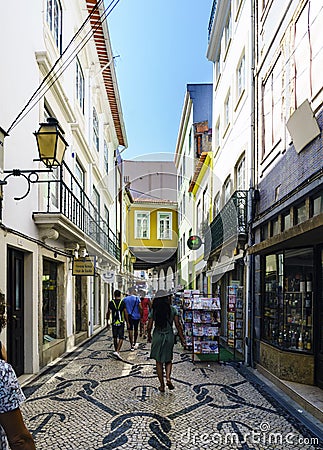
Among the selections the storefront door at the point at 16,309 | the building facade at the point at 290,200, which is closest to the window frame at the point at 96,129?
the building facade at the point at 290,200

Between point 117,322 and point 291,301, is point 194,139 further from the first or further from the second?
point 291,301

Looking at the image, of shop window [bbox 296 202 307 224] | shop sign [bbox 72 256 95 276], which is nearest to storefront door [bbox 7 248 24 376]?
shop sign [bbox 72 256 95 276]

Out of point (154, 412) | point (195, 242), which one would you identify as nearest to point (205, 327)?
point (154, 412)

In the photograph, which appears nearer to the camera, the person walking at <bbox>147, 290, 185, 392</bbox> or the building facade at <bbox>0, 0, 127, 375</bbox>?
the person walking at <bbox>147, 290, 185, 392</bbox>

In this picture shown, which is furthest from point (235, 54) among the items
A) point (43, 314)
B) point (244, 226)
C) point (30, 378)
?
point (30, 378)

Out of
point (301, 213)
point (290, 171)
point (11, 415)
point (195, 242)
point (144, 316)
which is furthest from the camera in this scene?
point (195, 242)

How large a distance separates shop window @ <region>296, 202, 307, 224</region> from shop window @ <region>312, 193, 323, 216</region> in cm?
38

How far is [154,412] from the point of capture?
22.4 ft

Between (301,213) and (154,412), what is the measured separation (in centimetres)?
375

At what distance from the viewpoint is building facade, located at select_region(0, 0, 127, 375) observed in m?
8.59

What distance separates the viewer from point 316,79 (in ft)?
24.9

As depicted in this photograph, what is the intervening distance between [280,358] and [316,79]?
4466 millimetres

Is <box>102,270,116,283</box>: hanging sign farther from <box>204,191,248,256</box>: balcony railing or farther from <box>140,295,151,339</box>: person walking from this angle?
<box>204,191,248,256</box>: balcony railing

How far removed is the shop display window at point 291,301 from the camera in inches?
328
